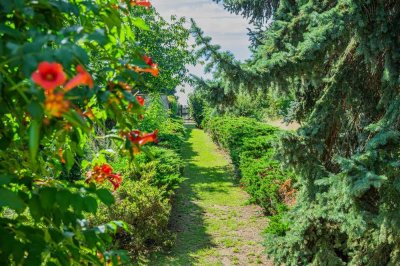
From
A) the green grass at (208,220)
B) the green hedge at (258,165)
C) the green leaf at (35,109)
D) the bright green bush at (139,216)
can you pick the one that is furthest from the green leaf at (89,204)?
the green grass at (208,220)

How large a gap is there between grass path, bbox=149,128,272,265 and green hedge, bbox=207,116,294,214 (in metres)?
0.50

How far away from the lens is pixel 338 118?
15.0 ft

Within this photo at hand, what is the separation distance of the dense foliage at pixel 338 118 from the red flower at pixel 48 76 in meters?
2.96

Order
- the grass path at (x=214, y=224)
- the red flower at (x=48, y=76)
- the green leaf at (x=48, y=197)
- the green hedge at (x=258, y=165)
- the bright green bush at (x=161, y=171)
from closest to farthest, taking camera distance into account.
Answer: the red flower at (x=48, y=76), the green leaf at (x=48, y=197), the grass path at (x=214, y=224), the bright green bush at (x=161, y=171), the green hedge at (x=258, y=165)

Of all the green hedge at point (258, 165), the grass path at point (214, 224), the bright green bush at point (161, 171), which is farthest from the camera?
the green hedge at point (258, 165)

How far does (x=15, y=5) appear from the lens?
0.90m

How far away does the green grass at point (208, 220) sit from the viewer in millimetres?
6176

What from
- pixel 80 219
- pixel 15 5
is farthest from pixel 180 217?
pixel 15 5

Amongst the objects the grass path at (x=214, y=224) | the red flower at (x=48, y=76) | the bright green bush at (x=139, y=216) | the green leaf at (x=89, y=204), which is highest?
the red flower at (x=48, y=76)

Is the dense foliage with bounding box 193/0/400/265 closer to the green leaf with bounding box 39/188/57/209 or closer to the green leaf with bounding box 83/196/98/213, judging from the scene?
the green leaf with bounding box 83/196/98/213

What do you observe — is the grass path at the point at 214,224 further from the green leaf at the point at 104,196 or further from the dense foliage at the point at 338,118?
the green leaf at the point at 104,196

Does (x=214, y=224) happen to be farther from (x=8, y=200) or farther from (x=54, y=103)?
(x=54, y=103)

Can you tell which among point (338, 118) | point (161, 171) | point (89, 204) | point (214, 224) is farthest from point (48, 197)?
point (214, 224)

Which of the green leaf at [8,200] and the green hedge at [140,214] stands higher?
the green leaf at [8,200]
